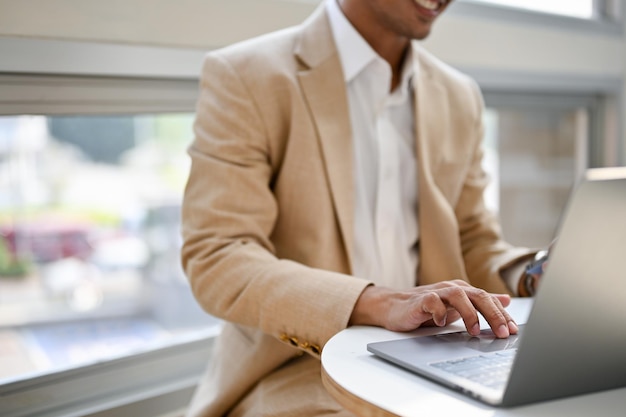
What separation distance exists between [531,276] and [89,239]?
37.6 inches

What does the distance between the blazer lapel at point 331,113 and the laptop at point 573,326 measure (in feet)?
1.80

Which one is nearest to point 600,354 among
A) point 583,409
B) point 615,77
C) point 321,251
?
point 583,409

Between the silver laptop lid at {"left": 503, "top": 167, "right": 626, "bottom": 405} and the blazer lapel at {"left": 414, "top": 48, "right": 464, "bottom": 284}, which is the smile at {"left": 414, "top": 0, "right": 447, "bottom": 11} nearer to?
the blazer lapel at {"left": 414, "top": 48, "right": 464, "bottom": 284}

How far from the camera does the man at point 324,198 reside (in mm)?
1106

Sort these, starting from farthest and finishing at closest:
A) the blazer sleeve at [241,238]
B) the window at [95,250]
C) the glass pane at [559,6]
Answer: the glass pane at [559,6]
the window at [95,250]
the blazer sleeve at [241,238]

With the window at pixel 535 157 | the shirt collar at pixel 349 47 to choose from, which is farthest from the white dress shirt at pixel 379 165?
the window at pixel 535 157

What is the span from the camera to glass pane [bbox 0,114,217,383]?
1562 mm

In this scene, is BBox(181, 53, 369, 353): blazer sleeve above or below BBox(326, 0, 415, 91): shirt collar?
below

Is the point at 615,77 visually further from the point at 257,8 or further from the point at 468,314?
the point at 468,314

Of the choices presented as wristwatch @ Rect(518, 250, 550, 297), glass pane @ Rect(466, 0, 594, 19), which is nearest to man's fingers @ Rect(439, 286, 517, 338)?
wristwatch @ Rect(518, 250, 550, 297)

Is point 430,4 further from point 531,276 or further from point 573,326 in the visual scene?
point 573,326

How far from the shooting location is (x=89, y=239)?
1.68m

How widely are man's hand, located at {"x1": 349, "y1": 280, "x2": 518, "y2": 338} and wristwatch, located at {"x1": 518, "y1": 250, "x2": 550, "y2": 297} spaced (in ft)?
1.07

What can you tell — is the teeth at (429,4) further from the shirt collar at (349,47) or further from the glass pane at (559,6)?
the glass pane at (559,6)
